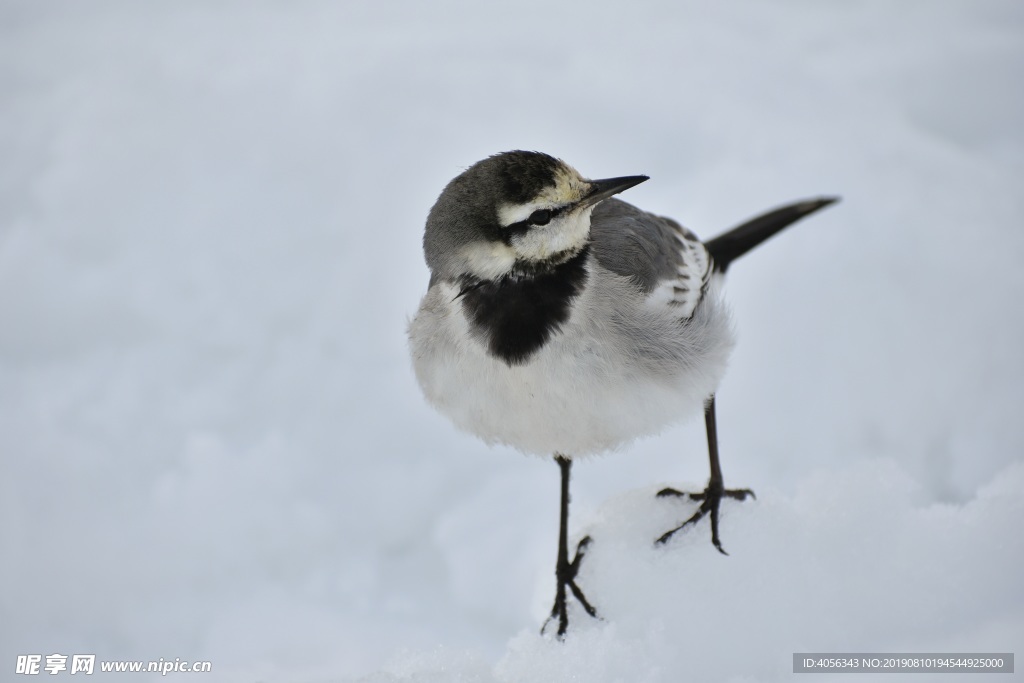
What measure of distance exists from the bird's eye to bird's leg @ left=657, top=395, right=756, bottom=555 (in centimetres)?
114

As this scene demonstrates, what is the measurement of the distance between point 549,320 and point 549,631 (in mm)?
1287

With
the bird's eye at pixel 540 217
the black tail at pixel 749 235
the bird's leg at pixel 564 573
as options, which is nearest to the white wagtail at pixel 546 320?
the bird's eye at pixel 540 217

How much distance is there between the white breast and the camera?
9.05ft

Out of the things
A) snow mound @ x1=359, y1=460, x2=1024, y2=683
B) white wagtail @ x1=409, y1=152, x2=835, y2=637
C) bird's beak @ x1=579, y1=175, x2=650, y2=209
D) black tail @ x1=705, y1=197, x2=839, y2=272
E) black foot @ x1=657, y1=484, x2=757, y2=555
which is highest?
black tail @ x1=705, y1=197, x2=839, y2=272

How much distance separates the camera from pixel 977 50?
6.35 m

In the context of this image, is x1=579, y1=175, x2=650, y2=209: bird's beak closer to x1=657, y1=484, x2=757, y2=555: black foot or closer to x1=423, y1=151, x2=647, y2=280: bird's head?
x1=423, y1=151, x2=647, y2=280: bird's head

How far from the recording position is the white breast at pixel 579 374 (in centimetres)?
276

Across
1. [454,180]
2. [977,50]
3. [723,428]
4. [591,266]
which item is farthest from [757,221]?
[977,50]

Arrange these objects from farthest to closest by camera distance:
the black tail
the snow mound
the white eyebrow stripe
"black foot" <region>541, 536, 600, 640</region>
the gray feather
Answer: the black tail, "black foot" <region>541, 536, 600, 640</region>, the snow mound, the gray feather, the white eyebrow stripe

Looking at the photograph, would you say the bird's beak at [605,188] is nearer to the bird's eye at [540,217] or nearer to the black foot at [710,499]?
the bird's eye at [540,217]

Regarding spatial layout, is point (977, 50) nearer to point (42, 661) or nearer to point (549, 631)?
point (549, 631)

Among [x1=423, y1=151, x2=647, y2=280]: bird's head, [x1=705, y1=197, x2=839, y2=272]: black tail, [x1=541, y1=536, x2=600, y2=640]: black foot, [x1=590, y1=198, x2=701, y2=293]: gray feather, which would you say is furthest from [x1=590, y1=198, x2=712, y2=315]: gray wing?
[x1=541, y1=536, x2=600, y2=640]: black foot


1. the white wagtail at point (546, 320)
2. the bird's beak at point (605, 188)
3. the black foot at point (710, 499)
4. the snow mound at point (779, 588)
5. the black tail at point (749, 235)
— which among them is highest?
the black tail at point (749, 235)

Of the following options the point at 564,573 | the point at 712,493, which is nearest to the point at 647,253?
the point at 712,493
